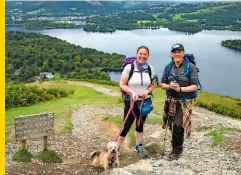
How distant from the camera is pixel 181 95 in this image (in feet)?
26.4

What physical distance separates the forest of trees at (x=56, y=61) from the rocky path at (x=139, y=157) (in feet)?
210

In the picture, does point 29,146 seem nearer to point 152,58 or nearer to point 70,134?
point 70,134

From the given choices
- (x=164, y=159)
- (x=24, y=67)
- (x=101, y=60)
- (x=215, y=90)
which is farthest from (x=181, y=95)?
(x=101, y=60)

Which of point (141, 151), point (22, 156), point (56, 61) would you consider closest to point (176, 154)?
point (141, 151)

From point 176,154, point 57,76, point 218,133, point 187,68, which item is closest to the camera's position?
point 187,68

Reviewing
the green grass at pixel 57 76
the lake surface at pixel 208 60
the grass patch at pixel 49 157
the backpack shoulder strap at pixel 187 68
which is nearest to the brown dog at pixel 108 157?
the grass patch at pixel 49 157

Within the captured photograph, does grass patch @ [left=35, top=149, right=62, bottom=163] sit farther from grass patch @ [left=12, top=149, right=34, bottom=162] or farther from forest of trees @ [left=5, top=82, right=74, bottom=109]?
forest of trees @ [left=5, top=82, right=74, bottom=109]

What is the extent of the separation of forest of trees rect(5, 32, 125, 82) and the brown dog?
6814cm

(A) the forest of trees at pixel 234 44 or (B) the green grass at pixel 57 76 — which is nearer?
(B) the green grass at pixel 57 76

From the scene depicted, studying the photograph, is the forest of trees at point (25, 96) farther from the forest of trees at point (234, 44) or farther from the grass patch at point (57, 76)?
the forest of trees at point (234, 44)

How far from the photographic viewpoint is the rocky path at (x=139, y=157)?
839 cm

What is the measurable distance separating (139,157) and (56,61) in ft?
313

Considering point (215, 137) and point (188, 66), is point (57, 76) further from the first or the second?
point (188, 66)

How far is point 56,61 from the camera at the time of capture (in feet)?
337
